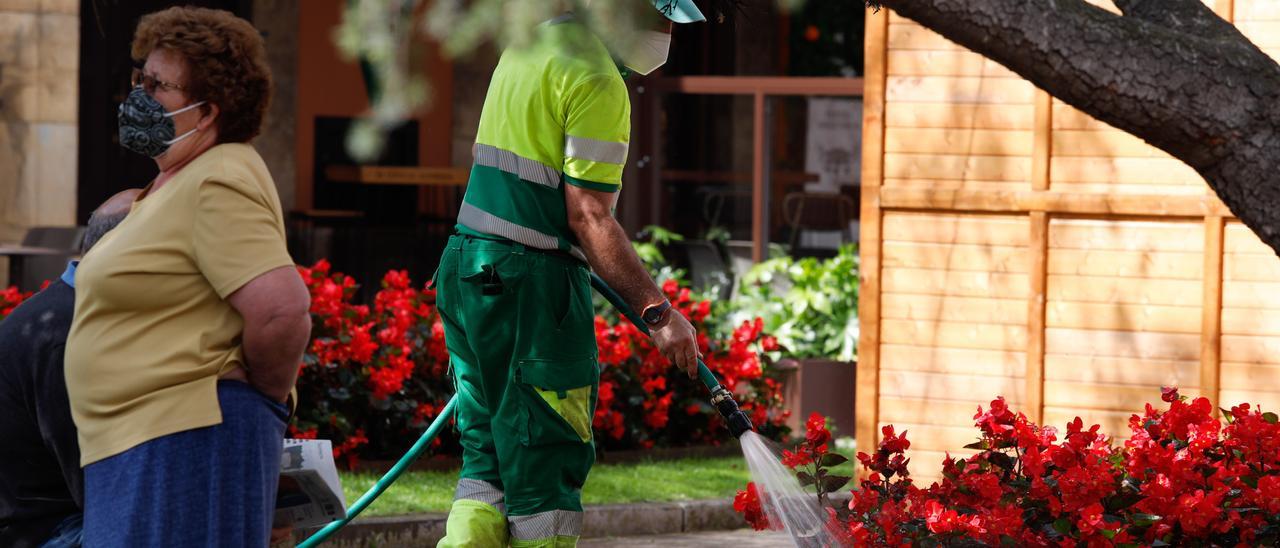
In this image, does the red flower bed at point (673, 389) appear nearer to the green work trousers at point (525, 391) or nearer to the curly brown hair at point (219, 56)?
the green work trousers at point (525, 391)

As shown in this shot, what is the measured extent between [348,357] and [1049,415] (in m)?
3.03

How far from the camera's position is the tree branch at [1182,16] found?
446cm

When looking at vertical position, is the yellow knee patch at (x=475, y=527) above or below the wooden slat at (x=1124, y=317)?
below

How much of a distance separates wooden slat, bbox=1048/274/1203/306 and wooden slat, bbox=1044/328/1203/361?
13cm

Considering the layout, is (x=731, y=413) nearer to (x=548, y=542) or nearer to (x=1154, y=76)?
(x=548, y=542)

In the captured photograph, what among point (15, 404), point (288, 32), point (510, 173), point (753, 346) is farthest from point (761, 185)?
point (15, 404)

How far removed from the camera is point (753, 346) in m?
10.3

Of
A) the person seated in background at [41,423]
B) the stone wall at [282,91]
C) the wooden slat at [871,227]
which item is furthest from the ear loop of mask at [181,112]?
the stone wall at [282,91]

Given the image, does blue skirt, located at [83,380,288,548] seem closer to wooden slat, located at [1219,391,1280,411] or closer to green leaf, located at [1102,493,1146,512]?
green leaf, located at [1102,493,1146,512]

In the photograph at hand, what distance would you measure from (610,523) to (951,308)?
5.63ft

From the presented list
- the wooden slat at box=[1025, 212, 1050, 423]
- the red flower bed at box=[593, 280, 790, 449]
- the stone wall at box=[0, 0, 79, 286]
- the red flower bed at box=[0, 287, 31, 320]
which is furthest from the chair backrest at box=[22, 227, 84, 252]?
the wooden slat at box=[1025, 212, 1050, 423]

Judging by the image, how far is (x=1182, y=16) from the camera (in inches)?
178

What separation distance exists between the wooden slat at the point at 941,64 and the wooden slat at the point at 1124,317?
101cm

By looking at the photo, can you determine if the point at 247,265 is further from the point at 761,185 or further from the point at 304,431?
the point at 761,185
